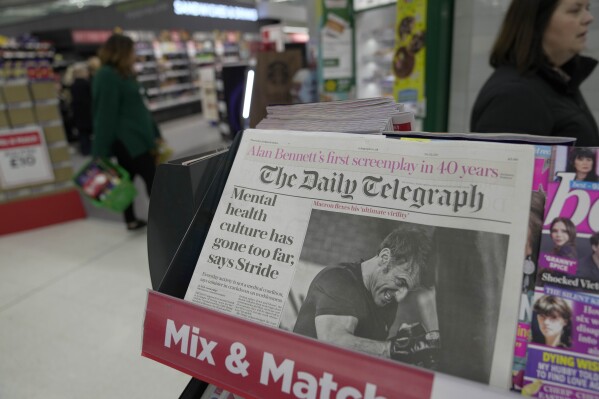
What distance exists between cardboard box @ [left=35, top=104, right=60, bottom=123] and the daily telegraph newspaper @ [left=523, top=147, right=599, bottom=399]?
4125mm

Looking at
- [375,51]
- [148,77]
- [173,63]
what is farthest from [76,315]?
[173,63]

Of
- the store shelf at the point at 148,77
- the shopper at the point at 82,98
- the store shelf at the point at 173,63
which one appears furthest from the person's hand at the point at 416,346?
the store shelf at the point at 173,63

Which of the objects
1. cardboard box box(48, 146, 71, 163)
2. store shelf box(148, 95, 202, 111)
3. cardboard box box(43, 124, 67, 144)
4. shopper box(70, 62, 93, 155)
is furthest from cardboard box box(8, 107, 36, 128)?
store shelf box(148, 95, 202, 111)

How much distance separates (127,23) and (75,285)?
36.1 ft

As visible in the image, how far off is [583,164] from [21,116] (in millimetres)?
4142

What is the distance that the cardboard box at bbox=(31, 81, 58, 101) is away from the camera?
351cm

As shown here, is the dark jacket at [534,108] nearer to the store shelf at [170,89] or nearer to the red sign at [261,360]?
the red sign at [261,360]

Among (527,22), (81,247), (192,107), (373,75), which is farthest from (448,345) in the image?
(192,107)

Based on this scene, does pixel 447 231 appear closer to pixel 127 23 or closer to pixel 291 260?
pixel 291 260

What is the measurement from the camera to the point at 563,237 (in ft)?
1.50

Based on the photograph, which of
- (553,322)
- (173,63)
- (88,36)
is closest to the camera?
(553,322)

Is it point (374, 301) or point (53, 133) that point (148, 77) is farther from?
point (374, 301)

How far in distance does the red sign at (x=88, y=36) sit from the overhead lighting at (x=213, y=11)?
2122mm

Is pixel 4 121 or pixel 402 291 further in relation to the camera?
pixel 4 121
